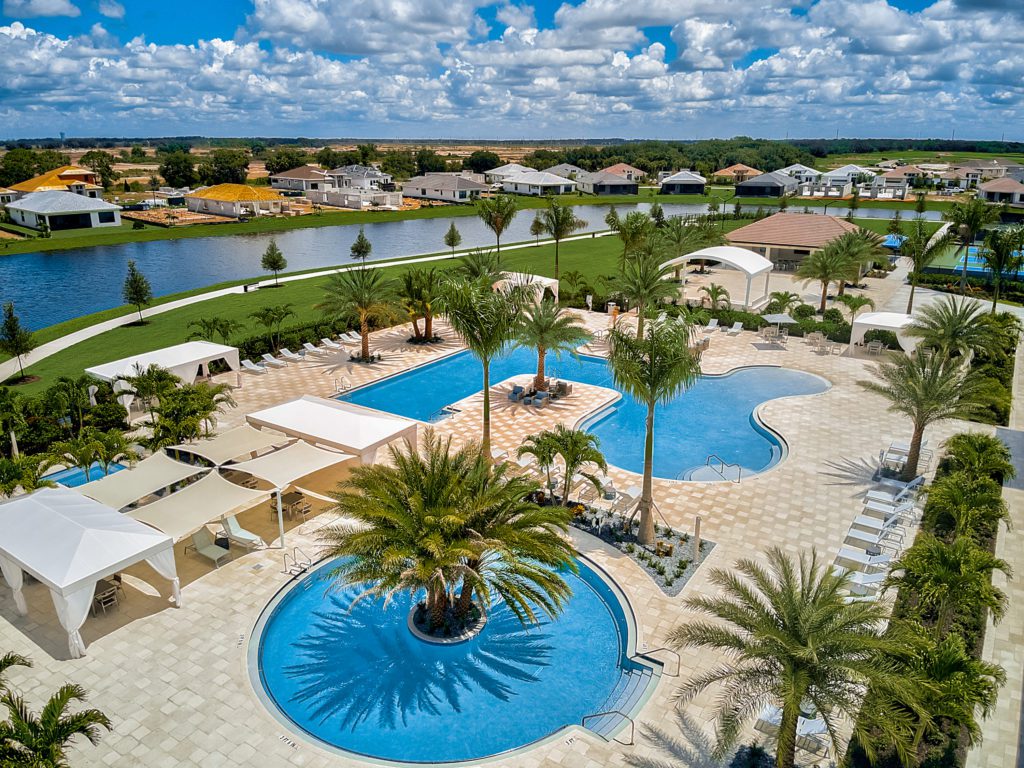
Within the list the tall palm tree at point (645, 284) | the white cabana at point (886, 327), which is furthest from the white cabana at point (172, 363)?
the white cabana at point (886, 327)

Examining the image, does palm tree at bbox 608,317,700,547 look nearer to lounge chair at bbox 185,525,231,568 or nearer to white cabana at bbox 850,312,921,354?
lounge chair at bbox 185,525,231,568

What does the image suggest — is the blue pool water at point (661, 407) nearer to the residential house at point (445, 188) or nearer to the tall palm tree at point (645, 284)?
the tall palm tree at point (645, 284)

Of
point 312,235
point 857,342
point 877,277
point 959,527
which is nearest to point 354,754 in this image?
point 959,527

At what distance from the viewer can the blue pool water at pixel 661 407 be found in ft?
70.3

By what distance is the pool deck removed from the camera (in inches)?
412

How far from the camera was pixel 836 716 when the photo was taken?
10.7 meters

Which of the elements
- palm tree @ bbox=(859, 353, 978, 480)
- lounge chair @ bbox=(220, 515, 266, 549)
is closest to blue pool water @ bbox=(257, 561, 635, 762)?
lounge chair @ bbox=(220, 515, 266, 549)

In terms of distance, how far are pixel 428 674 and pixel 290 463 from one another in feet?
22.7

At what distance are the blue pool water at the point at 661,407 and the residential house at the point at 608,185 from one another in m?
87.6

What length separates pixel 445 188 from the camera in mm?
103562

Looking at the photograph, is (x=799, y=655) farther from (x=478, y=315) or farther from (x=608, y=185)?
(x=608, y=185)

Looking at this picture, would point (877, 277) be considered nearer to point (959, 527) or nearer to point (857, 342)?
point (857, 342)

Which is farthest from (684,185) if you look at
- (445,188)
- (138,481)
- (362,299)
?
(138,481)

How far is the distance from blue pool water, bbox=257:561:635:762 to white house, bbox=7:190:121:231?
76.0 metres
